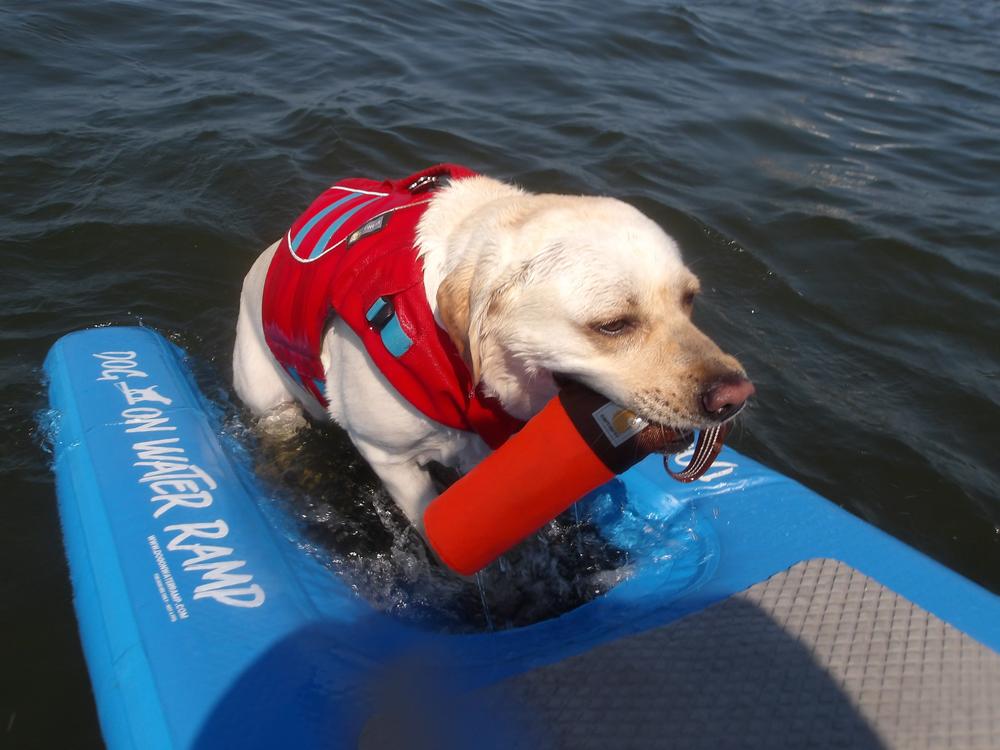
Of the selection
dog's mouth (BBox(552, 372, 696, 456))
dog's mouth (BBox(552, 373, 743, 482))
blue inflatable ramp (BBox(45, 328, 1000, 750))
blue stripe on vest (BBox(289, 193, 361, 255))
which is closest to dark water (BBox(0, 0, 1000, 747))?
blue inflatable ramp (BBox(45, 328, 1000, 750))

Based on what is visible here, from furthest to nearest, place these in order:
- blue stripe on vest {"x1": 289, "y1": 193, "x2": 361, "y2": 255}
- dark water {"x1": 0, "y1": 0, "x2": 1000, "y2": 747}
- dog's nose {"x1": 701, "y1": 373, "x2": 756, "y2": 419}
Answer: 1. dark water {"x1": 0, "y1": 0, "x2": 1000, "y2": 747}
2. blue stripe on vest {"x1": 289, "y1": 193, "x2": 361, "y2": 255}
3. dog's nose {"x1": 701, "y1": 373, "x2": 756, "y2": 419}

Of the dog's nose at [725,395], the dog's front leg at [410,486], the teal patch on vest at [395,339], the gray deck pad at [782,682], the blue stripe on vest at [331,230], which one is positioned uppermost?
the blue stripe on vest at [331,230]

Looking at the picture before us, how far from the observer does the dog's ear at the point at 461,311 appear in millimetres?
2676

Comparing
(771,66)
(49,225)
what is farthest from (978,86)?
(49,225)

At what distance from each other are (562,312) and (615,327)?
18cm

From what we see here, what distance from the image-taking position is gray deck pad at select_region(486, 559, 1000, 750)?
2521mm

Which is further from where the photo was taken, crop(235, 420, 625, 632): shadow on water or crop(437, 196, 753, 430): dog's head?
crop(235, 420, 625, 632): shadow on water

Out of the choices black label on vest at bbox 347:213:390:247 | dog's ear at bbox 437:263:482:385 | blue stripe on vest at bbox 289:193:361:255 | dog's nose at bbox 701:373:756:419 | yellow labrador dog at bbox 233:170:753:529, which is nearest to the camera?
dog's nose at bbox 701:373:756:419

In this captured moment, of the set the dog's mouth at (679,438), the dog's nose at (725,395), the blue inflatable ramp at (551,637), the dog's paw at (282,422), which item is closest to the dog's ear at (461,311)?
the dog's mouth at (679,438)

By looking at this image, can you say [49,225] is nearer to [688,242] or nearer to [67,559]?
[67,559]

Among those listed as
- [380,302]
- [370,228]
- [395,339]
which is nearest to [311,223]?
[370,228]

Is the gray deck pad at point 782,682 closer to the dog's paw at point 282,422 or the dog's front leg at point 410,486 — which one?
the dog's front leg at point 410,486

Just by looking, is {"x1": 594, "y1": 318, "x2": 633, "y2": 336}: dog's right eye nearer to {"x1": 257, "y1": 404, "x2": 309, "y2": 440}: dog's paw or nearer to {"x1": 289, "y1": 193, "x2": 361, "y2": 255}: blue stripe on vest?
{"x1": 289, "y1": 193, "x2": 361, "y2": 255}: blue stripe on vest

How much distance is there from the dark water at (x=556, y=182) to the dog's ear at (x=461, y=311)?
184cm
